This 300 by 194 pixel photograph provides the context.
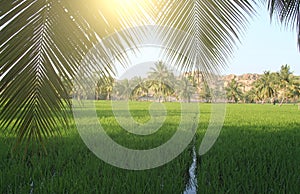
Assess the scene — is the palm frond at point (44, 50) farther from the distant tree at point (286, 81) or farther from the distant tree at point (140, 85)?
the distant tree at point (286, 81)

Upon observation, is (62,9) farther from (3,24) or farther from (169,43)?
(169,43)

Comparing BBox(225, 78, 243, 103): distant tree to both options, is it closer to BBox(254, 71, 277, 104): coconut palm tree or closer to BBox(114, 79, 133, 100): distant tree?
BBox(254, 71, 277, 104): coconut palm tree

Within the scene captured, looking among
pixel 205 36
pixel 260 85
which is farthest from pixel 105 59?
pixel 260 85

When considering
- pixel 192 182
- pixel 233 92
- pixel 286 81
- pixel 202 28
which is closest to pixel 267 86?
pixel 286 81

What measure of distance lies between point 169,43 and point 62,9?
81cm

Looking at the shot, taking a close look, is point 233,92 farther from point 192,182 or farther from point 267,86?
point 192,182

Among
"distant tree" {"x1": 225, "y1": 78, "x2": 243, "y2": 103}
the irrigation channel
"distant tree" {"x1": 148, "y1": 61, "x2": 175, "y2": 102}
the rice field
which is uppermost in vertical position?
"distant tree" {"x1": 225, "y1": 78, "x2": 243, "y2": 103}

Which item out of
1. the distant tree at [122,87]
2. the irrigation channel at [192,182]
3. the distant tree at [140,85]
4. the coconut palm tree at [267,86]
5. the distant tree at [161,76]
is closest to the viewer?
the distant tree at [122,87]

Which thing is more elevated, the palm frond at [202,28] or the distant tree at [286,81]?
the distant tree at [286,81]

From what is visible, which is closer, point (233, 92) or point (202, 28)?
point (202, 28)

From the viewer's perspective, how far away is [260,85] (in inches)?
1895

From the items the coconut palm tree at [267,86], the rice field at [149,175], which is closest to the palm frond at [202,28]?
the rice field at [149,175]

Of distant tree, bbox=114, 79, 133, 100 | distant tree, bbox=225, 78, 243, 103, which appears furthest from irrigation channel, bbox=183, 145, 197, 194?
distant tree, bbox=225, 78, 243, 103

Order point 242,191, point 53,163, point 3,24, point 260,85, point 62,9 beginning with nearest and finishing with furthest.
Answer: point 3,24 → point 62,9 → point 242,191 → point 53,163 → point 260,85
